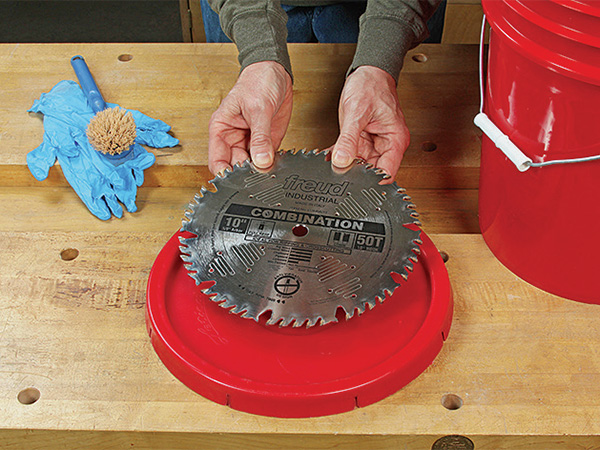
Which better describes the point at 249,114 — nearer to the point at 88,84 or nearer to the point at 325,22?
the point at 88,84

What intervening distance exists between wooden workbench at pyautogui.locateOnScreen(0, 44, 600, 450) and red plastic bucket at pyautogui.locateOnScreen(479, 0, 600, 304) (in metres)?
0.05

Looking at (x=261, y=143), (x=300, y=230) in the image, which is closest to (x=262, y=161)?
(x=261, y=143)

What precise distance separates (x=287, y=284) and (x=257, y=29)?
65 cm

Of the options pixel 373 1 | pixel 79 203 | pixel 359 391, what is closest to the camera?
pixel 359 391

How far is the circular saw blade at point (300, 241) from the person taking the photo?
2.72 feet

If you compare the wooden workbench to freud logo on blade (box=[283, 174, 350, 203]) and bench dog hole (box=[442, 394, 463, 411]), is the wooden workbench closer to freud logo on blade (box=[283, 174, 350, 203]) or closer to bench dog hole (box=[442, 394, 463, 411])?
bench dog hole (box=[442, 394, 463, 411])

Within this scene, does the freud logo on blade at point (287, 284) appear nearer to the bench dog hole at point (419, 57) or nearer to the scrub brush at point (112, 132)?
the scrub brush at point (112, 132)

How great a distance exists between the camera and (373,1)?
1282 mm

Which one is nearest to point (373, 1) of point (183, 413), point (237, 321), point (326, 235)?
point (326, 235)

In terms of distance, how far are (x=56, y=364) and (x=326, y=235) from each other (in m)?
0.40

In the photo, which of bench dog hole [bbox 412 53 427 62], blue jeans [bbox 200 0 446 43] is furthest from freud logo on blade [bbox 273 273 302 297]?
blue jeans [bbox 200 0 446 43]

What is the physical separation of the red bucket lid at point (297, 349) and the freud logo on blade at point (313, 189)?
167 millimetres

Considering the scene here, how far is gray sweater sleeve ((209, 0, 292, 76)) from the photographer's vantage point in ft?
4.16

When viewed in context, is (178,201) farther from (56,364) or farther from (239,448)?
(239,448)
